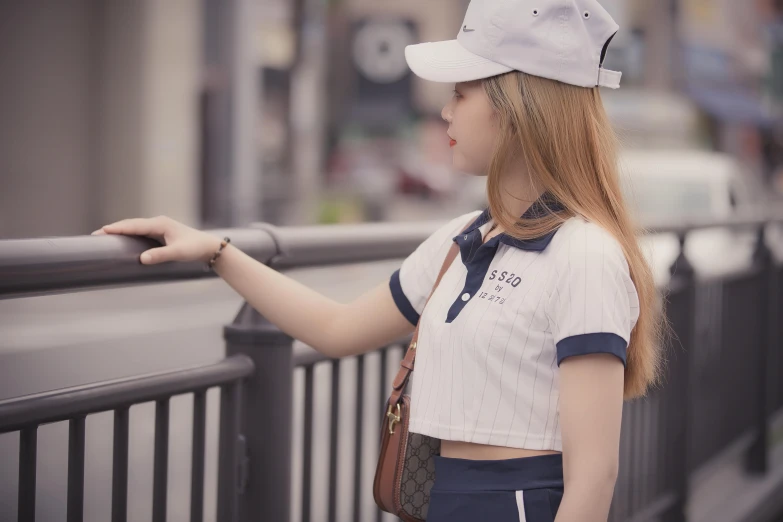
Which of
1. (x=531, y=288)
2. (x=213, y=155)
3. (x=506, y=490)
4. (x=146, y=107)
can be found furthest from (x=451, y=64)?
(x=213, y=155)

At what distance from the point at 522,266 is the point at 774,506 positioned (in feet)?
13.2

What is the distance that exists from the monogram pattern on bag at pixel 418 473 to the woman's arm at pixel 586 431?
32cm

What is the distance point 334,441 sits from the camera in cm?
239

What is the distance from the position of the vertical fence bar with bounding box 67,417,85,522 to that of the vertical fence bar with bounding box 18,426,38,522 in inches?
3.1

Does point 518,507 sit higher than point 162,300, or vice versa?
point 518,507

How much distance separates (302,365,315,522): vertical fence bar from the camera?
7.59 ft

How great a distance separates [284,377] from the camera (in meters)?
2.14

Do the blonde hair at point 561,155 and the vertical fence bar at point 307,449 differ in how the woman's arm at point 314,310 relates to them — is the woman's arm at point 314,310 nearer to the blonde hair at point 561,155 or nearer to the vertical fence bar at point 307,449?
the vertical fence bar at point 307,449

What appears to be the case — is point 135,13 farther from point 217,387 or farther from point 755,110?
point 755,110

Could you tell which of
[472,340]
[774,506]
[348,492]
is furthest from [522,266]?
[774,506]

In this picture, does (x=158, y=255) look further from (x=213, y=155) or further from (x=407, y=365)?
(x=213, y=155)

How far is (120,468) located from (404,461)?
522 mm

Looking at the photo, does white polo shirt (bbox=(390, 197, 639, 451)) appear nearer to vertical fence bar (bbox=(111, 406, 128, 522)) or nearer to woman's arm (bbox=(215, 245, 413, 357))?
woman's arm (bbox=(215, 245, 413, 357))

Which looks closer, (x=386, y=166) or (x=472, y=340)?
(x=472, y=340)
